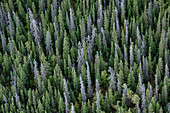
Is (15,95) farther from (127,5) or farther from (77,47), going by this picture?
(127,5)

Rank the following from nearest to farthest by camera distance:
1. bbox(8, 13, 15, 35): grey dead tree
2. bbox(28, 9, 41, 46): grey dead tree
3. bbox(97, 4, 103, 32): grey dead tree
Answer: bbox(28, 9, 41, 46): grey dead tree → bbox(97, 4, 103, 32): grey dead tree → bbox(8, 13, 15, 35): grey dead tree

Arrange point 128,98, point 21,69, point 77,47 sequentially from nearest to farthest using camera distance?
point 128,98
point 21,69
point 77,47

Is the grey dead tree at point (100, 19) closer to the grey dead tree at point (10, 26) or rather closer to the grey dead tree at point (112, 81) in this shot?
the grey dead tree at point (112, 81)

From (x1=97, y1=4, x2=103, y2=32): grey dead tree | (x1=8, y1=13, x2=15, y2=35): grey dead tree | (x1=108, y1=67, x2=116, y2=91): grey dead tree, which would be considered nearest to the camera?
(x1=108, y1=67, x2=116, y2=91): grey dead tree

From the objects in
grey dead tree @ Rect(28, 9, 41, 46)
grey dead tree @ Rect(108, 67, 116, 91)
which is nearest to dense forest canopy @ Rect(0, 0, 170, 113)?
grey dead tree @ Rect(28, 9, 41, 46)

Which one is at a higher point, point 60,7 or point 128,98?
point 60,7

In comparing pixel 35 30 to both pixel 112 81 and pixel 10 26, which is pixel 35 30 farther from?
pixel 112 81

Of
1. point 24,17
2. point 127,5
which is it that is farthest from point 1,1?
point 127,5

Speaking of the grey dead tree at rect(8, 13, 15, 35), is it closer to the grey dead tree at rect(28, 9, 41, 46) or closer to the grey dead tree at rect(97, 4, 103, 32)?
the grey dead tree at rect(28, 9, 41, 46)
